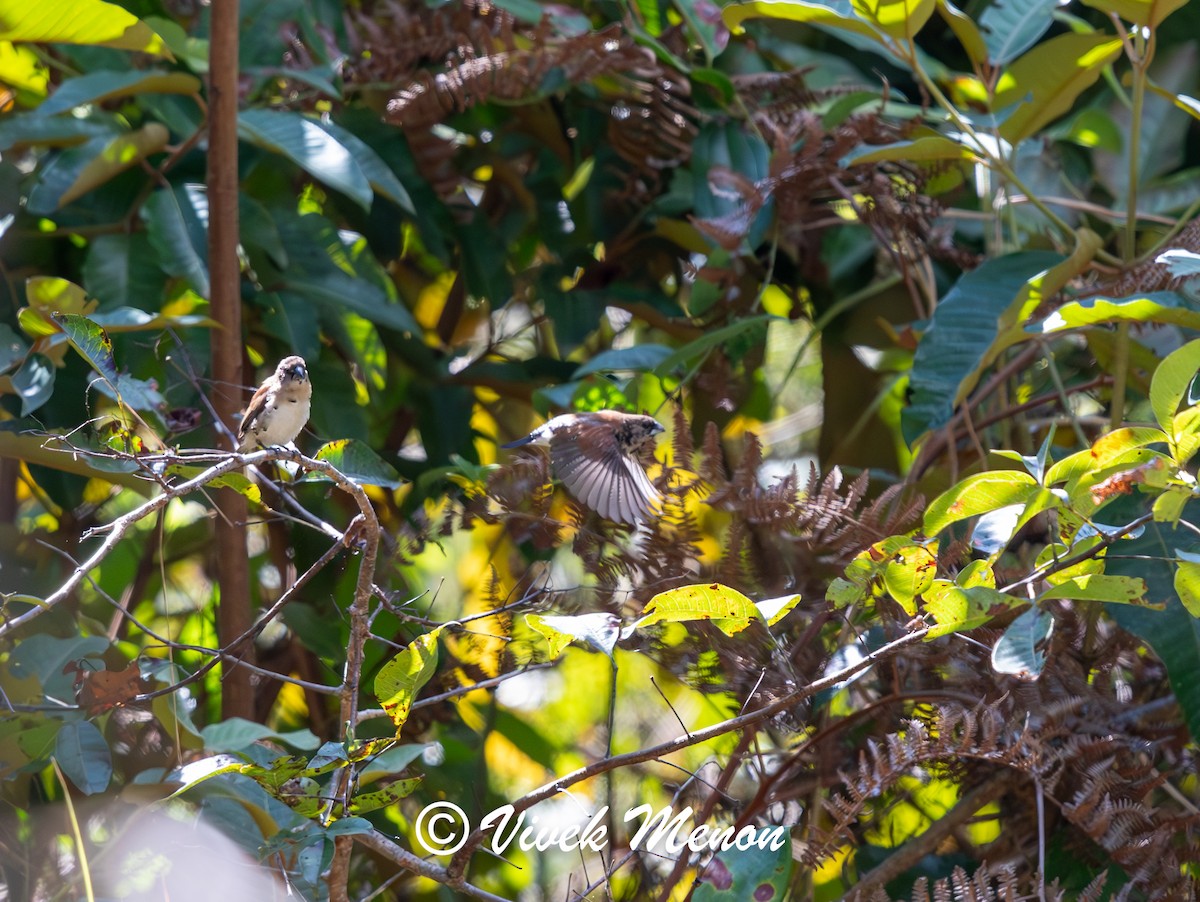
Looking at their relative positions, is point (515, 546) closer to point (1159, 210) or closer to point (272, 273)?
point (272, 273)

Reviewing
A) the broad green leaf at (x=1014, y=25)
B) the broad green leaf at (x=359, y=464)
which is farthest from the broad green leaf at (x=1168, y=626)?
the broad green leaf at (x=359, y=464)

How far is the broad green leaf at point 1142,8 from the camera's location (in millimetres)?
1893

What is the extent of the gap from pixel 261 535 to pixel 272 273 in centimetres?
65

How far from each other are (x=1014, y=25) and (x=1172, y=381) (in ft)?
3.86

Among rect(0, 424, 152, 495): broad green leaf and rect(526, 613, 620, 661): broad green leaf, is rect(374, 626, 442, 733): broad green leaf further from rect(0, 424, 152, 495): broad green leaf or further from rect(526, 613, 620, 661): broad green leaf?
rect(0, 424, 152, 495): broad green leaf

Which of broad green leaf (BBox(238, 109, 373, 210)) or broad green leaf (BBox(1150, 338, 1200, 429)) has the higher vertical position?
broad green leaf (BBox(1150, 338, 1200, 429))

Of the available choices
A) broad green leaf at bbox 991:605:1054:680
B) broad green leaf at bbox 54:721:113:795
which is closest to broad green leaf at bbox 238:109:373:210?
broad green leaf at bbox 54:721:113:795

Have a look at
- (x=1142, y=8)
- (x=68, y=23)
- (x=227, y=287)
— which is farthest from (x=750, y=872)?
(x=68, y=23)

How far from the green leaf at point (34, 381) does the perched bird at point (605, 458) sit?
2.88ft

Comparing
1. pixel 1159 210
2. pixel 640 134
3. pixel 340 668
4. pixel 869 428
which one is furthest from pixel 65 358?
pixel 1159 210

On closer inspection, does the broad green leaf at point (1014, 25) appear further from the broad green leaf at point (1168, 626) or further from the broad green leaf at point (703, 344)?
the broad green leaf at point (1168, 626)

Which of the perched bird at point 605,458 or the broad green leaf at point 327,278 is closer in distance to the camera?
the perched bird at point 605,458

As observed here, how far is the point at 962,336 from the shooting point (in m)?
2.08

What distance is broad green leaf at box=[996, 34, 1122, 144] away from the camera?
2.19 m
